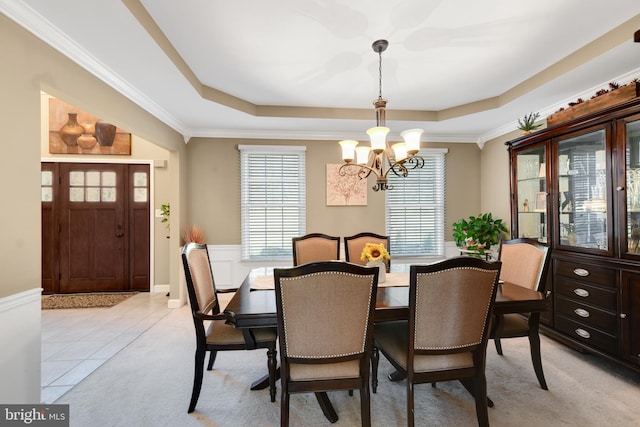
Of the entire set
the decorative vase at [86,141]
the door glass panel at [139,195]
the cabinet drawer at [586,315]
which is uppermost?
the decorative vase at [86,141]

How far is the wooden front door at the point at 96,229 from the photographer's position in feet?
14.7

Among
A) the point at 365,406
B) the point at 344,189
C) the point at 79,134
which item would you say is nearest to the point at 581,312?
the point at 365,406

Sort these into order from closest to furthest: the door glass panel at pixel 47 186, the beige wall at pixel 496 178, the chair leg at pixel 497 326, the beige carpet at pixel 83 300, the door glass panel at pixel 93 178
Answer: the chair leg at pixel 497 326 → the beige carpet at pixel 83 300 → the beige wall at pixel 496 178 → the door glass panel at pixel 47 186 → the door glass panel at pixel 93 178

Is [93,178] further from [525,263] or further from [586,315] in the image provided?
[586,315]

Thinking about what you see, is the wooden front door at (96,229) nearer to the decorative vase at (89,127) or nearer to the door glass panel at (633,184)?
the decorative vase at (89,127)

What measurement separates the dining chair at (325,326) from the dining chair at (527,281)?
3.54 feet

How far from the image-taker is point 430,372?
1.60 m

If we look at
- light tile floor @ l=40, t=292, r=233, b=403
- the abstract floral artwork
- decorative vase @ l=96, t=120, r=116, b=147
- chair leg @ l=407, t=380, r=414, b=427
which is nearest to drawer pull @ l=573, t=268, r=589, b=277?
chair leg @ l=407, t=380, r=414, b=427

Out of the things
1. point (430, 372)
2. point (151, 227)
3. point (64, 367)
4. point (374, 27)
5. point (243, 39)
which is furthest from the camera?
point (151, 227)

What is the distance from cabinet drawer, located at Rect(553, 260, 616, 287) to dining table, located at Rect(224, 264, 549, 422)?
786 millimetres

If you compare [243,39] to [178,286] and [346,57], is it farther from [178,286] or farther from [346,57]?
[178,286]

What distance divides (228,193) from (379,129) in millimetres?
2864

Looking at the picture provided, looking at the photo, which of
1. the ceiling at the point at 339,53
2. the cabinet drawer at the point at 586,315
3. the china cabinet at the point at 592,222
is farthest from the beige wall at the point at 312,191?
the cabinet drawer at the point at 586,315

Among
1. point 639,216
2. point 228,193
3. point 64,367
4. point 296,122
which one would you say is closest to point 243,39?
point 296,122
